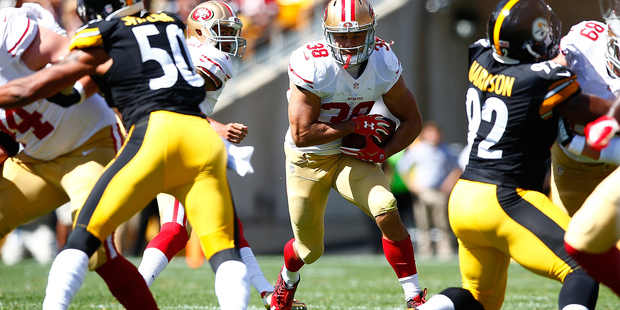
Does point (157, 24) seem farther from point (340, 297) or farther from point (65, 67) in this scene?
point (340, 297)

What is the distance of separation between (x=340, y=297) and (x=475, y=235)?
106 inches

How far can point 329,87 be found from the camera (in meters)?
3.84

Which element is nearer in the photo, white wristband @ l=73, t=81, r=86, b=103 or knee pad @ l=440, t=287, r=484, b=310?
knee pad @ l=440, t=287, r=484, b=310

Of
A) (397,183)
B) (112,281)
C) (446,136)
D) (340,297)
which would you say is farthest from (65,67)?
(446,136)

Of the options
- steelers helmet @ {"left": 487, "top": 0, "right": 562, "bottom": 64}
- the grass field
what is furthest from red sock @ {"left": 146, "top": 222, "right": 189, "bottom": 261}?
steelers helmet @ {"left": 487, "top": 0, "right": 562, "bottom": 64}

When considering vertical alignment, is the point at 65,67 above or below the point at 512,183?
above

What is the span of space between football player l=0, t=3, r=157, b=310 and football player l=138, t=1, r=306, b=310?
0.61 meters

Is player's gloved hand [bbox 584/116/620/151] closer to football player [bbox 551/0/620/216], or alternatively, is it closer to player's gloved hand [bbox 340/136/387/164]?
football player [bbox 551/0/620/216]

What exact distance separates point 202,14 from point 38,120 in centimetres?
127

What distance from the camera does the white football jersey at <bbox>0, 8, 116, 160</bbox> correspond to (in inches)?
135

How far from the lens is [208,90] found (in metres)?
3.98

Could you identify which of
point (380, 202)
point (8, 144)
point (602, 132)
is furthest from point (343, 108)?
point (8, 144)

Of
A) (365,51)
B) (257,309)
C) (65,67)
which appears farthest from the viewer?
(257,309)

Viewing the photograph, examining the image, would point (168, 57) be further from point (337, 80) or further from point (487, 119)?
point (487, 119)
